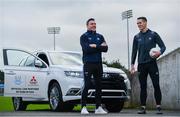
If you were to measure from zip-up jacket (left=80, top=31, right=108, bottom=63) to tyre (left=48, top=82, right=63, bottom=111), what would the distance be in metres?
1.44

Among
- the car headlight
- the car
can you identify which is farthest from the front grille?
the car headlight

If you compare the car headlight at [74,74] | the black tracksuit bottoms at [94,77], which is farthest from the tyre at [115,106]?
the black tracksuit bottoms at [94,77]

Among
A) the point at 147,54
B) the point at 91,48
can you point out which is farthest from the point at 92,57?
the point at 147,54

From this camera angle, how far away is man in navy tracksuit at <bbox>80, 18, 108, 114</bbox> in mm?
10359

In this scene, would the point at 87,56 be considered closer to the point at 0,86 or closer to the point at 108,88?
the point at 108,88

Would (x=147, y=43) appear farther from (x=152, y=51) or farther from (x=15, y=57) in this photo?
(x=15, y=57)

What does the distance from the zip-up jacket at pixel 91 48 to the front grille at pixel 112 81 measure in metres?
1.30

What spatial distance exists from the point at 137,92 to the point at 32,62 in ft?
15.3

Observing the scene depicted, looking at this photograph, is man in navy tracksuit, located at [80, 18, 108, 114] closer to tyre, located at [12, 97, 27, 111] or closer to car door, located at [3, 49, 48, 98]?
car door, located at [3, 49, 48, 98]

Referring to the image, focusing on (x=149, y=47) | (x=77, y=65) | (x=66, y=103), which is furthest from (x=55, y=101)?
(x=149, y=47)

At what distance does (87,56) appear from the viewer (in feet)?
34.2

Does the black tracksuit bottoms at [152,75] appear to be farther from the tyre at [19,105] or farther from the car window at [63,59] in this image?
the tyre at [19,105]

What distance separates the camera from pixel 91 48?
10.4m

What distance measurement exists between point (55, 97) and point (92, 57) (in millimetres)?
1739
